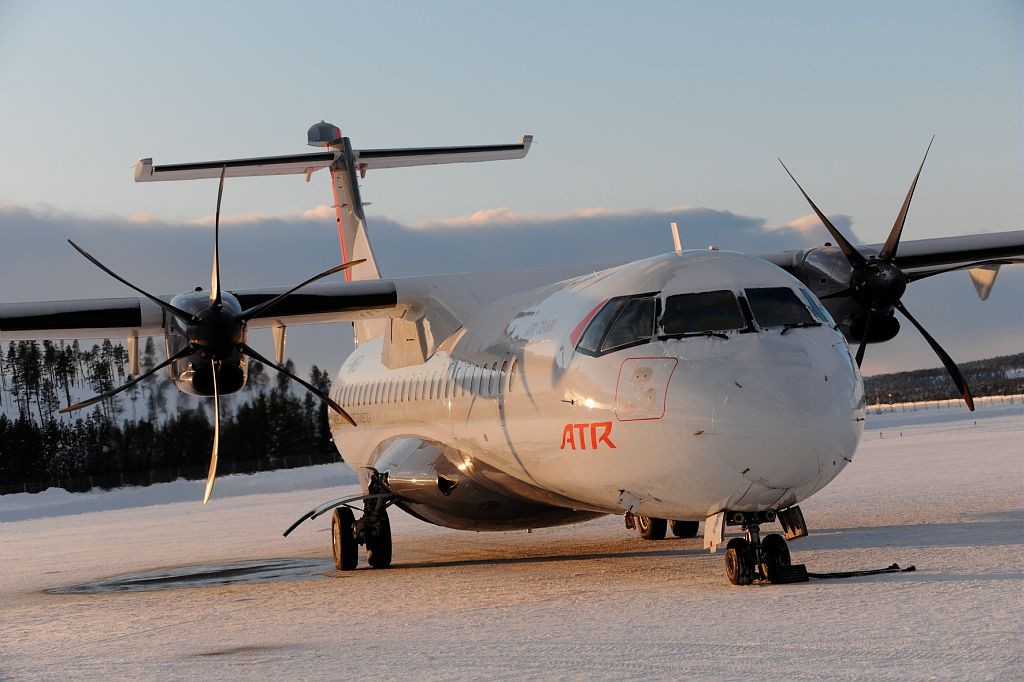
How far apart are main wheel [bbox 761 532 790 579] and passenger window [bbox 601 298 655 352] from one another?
1.94 m

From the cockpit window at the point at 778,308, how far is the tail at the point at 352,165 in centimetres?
942

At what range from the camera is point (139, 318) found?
1491 cm

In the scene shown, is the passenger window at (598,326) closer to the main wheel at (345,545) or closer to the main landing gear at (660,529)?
the main wheel at (345,545)

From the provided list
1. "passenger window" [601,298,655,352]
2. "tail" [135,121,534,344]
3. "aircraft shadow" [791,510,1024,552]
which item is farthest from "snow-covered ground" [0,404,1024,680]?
"tail" [135,121,534,344]

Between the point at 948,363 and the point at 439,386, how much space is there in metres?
5.58

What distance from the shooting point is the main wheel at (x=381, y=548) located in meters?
14.5

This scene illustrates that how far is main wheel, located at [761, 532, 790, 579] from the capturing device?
10.1m

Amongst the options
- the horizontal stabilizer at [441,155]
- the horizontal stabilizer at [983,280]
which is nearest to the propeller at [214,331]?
the horizontal stabilizer at [441,155]

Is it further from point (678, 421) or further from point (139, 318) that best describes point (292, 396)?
point (678, 421)

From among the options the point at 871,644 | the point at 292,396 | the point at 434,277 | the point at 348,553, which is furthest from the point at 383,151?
the point at 292,396

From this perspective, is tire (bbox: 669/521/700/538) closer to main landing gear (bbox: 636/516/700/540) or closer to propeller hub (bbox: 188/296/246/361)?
main landing gear (bbox: 636/516/700/540)

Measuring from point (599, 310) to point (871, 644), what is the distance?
4167mm

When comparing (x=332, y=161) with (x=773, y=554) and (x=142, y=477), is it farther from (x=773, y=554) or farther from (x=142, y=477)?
(x=142, y=477)

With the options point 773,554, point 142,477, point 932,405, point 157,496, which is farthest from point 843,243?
point 932,405
